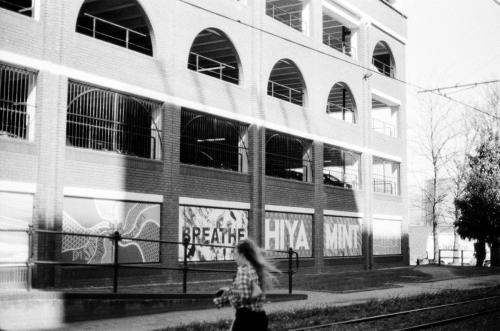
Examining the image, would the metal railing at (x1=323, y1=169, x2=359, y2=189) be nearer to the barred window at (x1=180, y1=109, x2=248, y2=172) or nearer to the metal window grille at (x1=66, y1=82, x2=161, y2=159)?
the barred window at (x1=180, y1=109, x2=248, y2=172)

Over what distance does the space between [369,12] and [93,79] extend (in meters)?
19.9

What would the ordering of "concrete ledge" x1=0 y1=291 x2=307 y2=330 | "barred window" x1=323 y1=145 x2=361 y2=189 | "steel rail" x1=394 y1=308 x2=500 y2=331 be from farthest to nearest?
"barred window" x1=323 y1=145 x2=361 y2=189 < "steel rail" x1=394 y1=308 x2=500 y2=331 < "concrete ledge" x1=0 y1=291 x2=307 y2=330

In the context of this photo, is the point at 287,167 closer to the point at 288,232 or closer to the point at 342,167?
the point at 288,232

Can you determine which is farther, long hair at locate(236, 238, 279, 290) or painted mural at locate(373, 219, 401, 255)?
painted mural at locate(373, 219, 401, 255)

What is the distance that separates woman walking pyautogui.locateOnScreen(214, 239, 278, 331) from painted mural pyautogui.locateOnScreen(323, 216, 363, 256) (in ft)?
76.4

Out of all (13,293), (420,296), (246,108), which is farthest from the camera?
(246,108)

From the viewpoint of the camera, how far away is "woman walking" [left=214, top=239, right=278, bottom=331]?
6457 millimetres

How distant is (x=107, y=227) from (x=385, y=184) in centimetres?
2149

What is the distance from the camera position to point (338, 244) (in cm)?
3069

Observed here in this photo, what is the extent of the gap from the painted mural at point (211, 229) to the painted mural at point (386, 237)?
11.7 metres

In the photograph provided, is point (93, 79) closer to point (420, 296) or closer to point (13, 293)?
point (13, 293)

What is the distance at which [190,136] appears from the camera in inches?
891

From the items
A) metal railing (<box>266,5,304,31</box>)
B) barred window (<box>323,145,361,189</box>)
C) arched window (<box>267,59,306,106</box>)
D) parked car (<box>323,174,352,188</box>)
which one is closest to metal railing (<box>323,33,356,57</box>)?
metal railing (<box>266,5,304,31</box>)

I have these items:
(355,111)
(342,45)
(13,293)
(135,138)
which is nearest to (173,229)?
(135,138)
